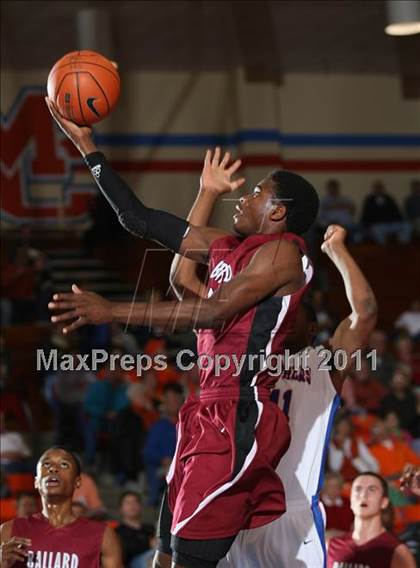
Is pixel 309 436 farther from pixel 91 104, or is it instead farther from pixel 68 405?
pixel 68 405

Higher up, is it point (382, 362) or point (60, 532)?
point (382, 362)

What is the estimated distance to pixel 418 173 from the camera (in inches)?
645

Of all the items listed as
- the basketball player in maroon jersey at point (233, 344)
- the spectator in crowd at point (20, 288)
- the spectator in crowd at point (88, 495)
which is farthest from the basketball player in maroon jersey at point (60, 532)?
the spectator in crowd at point (20, 288)

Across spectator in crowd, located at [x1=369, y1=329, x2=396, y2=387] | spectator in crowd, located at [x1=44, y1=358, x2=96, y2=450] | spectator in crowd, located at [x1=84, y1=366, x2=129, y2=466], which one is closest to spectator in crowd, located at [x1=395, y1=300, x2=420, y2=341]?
spectator in crowd, located at [x1=369, y1=329, x2=396, y2=387]

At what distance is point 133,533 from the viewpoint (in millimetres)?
6875

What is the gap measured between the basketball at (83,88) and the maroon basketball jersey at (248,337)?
733mm

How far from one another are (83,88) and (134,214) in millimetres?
480

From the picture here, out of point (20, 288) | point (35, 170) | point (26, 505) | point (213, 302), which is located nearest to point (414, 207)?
point (35, 170)

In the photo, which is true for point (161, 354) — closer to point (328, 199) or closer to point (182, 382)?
point (182, 382)

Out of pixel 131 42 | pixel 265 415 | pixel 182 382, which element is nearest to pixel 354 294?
pixel 265 415

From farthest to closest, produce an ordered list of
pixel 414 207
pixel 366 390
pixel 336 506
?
pixel 414 207, pixel 366 390, pixel 336 506

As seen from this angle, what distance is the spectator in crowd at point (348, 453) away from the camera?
27.3 feet

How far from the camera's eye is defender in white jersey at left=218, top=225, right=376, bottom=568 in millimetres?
4277

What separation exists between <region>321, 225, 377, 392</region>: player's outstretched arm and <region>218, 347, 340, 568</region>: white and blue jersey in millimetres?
129
